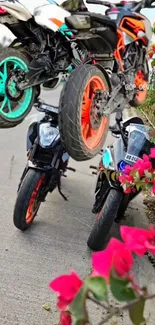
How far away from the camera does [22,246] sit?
292cm

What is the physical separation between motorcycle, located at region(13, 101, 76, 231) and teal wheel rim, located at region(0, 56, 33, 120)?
0.49 meters

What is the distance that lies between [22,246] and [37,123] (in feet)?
2.97

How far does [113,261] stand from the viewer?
19.5 inches

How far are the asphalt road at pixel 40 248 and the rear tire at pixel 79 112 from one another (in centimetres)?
78

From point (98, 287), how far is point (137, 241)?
0.08 metres

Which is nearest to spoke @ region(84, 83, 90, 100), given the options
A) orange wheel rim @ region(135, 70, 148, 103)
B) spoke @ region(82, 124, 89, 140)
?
spoke @ region(82, 124, 89, 140)

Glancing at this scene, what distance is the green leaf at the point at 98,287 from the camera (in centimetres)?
49

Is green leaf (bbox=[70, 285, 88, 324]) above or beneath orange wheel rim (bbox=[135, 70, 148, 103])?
beneath

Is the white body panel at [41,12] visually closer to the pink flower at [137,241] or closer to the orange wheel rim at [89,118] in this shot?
the orange wheel rim at [89,118]

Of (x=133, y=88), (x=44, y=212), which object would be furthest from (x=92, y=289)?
(x=44, y=212)

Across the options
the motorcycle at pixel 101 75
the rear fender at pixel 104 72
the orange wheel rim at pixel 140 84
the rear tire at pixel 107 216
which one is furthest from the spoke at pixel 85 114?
the orange wheel rim at pixel 140 84

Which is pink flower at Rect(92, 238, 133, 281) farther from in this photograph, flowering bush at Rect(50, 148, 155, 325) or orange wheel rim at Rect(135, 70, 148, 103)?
orange wheel rim at Rect(135, 70, 148, 103)

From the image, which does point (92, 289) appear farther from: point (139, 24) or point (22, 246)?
point (139, 24)

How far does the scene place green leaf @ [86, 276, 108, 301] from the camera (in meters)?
0.49
